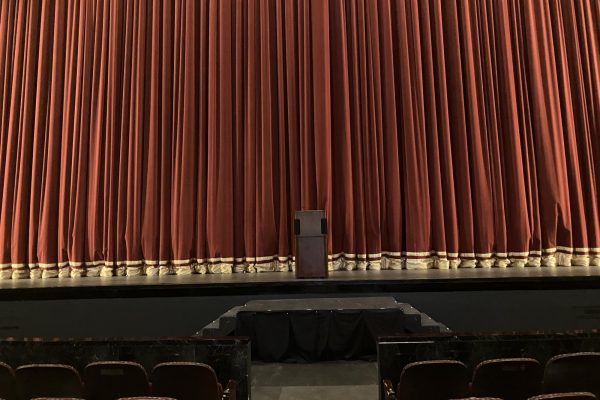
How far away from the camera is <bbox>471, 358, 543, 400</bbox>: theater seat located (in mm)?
1634

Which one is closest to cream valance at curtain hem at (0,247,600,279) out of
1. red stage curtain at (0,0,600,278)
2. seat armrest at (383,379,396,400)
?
red stage curtain at (0,0,600,278)

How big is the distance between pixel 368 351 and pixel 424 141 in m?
1.86

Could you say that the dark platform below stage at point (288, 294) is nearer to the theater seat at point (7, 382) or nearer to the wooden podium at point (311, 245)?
the wooden podium at point (311, 245)

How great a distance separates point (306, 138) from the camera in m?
4.03

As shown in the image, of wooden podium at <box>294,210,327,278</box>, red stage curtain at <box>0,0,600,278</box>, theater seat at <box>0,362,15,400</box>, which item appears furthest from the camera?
red stage curtain at <box>0,0,600,278</box>

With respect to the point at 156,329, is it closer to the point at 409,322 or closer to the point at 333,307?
the point at 333,307

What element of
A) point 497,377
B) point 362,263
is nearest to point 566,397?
point 497,377

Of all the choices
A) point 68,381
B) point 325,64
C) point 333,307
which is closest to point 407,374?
point 68,381

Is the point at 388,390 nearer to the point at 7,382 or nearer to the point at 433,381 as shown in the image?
the point at 433,381

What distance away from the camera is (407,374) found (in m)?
1.64

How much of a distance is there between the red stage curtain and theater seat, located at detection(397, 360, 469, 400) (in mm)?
2205

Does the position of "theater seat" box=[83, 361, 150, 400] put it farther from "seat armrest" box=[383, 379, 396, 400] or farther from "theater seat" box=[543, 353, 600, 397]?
"theater seat" box=[543, 353, 600, 397]

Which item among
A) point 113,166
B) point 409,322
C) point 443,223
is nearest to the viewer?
point 409,322

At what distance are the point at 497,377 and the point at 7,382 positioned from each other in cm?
181
